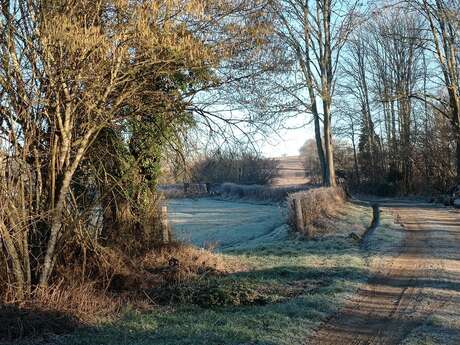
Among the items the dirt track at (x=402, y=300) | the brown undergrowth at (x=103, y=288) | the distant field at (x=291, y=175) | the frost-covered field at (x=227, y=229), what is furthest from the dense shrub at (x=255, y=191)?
the brown undergrowth at (x=103, y=288)

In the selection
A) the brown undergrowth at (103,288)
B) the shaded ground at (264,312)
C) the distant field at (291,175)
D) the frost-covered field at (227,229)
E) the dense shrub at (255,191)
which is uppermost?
the distant field at (291,175)

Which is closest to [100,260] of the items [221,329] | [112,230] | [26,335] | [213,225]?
[112,230]

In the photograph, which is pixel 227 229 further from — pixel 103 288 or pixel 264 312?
pixel 264 312

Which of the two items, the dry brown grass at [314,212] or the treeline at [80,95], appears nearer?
the treeline at [80,95]

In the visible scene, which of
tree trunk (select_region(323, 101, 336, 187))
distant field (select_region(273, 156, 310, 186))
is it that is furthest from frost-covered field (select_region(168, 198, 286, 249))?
distant field (select_region(273, 156, 310, 186))

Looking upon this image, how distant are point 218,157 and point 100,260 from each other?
13.6 feet

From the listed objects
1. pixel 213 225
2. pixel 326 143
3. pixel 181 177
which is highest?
pixel 326 143

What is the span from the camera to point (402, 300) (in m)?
Result: 8.45

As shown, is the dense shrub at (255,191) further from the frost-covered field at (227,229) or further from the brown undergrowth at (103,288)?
the brown undergrowth at (103,288)

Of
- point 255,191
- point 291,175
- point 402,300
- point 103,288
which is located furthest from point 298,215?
point 291,175

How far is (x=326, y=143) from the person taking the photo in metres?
30.9

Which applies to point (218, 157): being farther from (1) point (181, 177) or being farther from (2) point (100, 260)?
(2) point (100, 260)

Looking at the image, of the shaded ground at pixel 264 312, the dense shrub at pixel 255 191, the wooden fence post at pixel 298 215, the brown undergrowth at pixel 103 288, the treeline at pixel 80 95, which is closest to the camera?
the shaded ground at pixel 264 312

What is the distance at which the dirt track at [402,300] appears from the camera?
661cm
